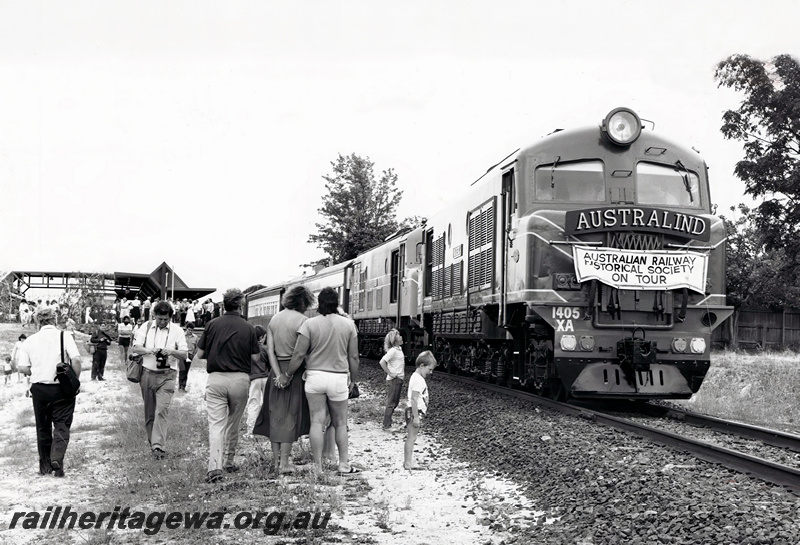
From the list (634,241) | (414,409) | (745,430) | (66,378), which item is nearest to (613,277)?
(634,241)

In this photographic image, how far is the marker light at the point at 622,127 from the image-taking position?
11.8m

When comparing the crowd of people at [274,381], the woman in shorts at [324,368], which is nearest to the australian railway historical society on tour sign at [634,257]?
the crowd of people at [274,381]

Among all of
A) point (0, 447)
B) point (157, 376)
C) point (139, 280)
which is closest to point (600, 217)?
point (157, 376)

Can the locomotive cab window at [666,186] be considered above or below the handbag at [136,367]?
above

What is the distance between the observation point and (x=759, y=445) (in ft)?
30.9

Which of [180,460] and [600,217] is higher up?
[600,217]

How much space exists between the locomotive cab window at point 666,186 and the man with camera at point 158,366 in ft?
21.9

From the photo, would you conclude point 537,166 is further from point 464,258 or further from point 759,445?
point 759,445

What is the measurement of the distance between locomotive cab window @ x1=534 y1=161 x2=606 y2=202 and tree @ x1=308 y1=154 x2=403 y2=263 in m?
40.4

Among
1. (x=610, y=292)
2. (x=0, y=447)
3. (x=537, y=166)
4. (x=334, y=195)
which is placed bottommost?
(x=0, y=447)

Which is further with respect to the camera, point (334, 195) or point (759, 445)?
point (334, 195)

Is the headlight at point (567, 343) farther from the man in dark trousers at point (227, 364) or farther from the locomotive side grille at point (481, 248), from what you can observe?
the man in dark trousers at point (227, 364)

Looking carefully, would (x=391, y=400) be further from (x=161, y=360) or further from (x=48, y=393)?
(x=48, y=393)

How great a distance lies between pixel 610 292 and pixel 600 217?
3.32ft
